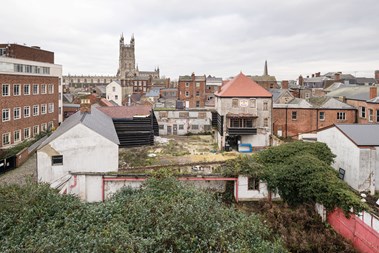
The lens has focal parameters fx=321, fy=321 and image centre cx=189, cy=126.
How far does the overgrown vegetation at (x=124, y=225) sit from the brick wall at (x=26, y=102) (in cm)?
2117

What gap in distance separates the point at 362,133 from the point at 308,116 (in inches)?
570

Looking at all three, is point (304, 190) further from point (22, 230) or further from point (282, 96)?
point (282, 96)

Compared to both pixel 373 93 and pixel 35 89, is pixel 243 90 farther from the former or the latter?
pixel 35 89

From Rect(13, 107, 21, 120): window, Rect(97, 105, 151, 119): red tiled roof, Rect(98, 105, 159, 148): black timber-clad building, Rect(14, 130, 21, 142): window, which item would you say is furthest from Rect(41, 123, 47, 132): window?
Rect(98, 105, 159, 148): black timber-clad building

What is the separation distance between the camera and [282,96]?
44.7 metres

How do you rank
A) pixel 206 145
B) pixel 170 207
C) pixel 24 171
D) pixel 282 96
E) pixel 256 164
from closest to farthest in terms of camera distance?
1. pixel 170 207
2. pixel 256 164
3. pixel 24 171
4. pixel 206 145
5. pixel 282 96

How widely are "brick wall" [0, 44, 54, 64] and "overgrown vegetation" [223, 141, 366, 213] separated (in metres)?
29.6

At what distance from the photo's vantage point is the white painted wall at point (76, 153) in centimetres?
2055

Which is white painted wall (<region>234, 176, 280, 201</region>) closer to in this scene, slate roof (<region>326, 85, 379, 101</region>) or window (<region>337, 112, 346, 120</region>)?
window (<region>337, 112, 346, 120</region>)

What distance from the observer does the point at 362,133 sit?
22.2 meters

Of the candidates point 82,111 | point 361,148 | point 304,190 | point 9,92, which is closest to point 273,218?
point 304,190

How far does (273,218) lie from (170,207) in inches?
247

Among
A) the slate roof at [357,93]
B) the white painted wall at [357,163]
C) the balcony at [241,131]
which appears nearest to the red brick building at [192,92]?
the slate roof at [357,93]

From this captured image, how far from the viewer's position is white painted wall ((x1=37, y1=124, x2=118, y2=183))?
20.5 meters
